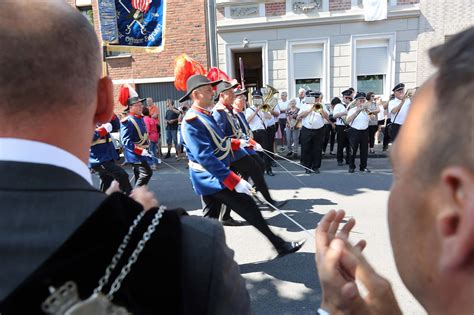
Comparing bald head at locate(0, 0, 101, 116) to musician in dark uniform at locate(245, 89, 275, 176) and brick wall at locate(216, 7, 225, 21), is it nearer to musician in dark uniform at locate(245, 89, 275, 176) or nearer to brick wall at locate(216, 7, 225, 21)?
musician in dark uniform at locate(245, 89, 275, 176)

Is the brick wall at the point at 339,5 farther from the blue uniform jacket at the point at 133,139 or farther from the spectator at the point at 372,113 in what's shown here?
the blue uniform jacket at the point at 133,139

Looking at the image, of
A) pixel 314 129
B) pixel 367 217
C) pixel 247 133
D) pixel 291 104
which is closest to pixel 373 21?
pixel 291 104

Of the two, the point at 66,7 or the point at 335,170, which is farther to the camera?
the point at 335,170

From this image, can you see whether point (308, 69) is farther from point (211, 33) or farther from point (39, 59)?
point (39, 59)

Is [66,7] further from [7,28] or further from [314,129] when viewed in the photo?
[314,129]

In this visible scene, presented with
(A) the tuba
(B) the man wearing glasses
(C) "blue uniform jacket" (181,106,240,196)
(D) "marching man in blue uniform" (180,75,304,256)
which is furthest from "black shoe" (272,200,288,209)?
(A) the tuba

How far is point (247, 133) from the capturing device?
A: 6078mm

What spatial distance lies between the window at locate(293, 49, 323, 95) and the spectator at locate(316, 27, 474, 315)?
1182 centimetres

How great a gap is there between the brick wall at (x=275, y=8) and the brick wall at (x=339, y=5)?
1.52 meters

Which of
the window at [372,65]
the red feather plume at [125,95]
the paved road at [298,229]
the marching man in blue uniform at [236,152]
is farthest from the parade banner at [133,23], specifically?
the window at [372,65]

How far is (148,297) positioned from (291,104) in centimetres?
1028

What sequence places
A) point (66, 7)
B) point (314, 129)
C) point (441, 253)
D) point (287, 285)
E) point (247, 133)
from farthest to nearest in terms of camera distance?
point (314, 129) < point (247, 133) < point (287, 285) < point (66, 7) < point (441, 253)

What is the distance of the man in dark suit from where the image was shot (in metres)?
0.72

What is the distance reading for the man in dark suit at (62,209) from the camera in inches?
28.3
